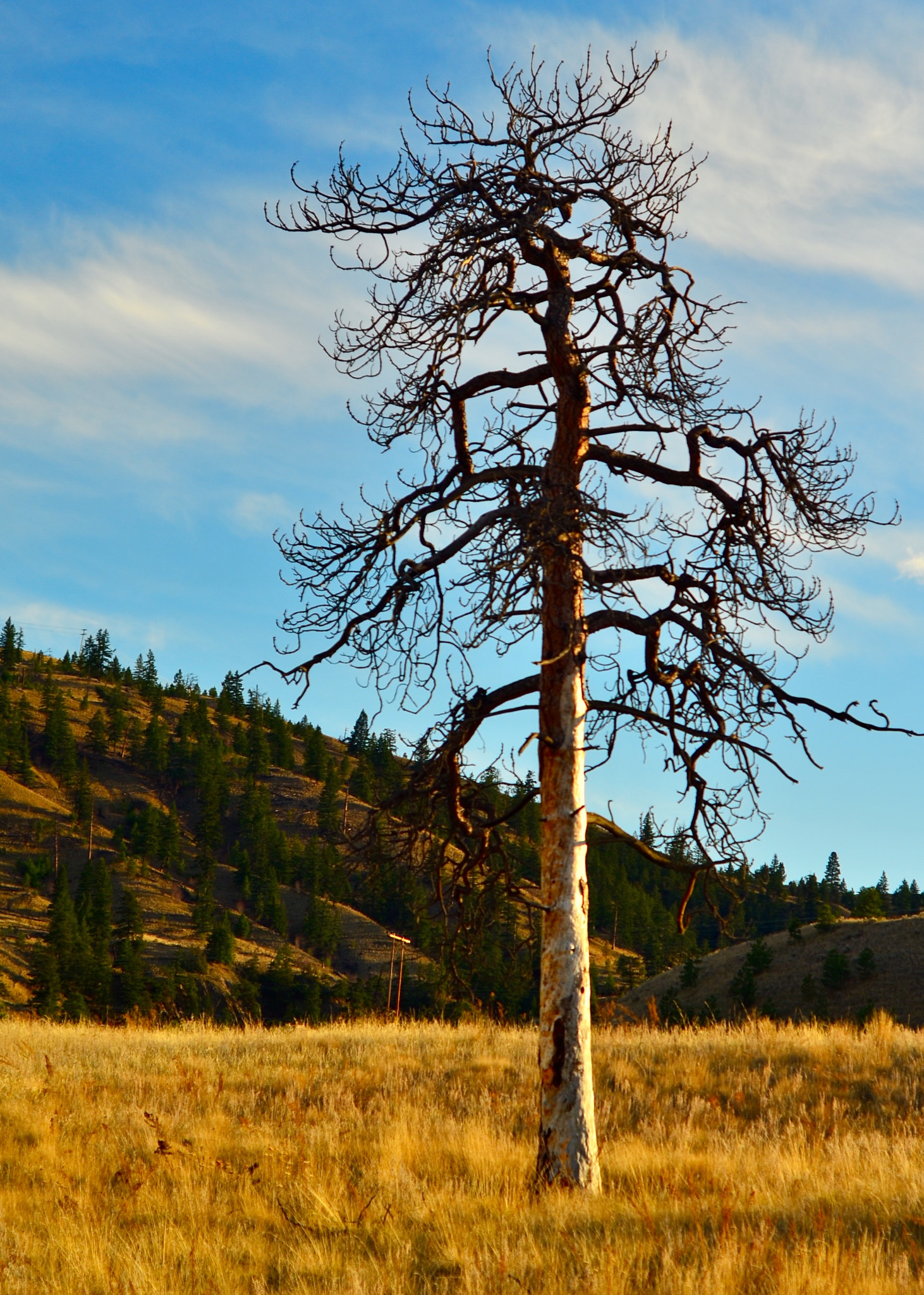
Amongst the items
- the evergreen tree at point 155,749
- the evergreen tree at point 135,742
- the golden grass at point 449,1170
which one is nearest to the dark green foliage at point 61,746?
the evergreen tree at point 135,742

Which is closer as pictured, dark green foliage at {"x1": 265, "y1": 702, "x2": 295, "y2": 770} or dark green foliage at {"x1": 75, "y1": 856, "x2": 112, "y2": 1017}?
dark green foliage at {"x1": 75, "y1": 856, "x2": 112, "y2": 1017}

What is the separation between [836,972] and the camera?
50469 millimetres

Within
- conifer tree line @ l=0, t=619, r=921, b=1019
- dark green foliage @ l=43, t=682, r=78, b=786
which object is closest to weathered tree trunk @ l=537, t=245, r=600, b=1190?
conifer tree line @ l=0, t=619, r=921, b=1019

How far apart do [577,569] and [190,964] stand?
8285cm

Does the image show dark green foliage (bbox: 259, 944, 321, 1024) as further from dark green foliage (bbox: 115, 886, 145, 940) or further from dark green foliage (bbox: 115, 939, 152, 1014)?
dark green foliage (bbox: 115, 886, 145, 940)

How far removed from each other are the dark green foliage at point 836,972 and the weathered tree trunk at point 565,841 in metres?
48.1

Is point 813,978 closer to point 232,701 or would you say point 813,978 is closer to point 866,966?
point 866,966

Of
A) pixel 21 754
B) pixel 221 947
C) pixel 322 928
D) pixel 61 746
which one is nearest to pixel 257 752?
pixel 61 746

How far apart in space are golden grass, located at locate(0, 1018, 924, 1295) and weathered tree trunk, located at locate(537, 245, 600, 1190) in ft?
1.46

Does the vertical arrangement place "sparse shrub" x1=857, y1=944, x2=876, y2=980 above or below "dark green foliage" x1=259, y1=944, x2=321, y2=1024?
above

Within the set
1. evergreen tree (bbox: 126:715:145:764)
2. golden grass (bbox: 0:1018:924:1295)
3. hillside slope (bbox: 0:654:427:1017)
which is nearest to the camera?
golden grass (bbox: 0:1018:924:1295)

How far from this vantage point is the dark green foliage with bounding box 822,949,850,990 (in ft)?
166

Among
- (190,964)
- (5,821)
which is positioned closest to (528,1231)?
(190,964)

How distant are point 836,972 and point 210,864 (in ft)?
255
